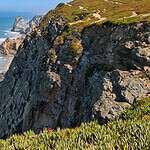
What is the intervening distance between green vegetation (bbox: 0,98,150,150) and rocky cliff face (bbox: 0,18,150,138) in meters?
17.3

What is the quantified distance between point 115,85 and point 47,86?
12.4 meters

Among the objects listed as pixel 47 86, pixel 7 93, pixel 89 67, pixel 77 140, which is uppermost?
pixel 77 140

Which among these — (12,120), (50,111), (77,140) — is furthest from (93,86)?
(77,140)

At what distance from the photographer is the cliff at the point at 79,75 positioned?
4262cm

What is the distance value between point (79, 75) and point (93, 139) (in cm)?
3007

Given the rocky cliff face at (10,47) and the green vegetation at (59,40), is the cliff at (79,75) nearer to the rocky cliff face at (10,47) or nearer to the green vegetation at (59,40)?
the green vegetation at (59,40)

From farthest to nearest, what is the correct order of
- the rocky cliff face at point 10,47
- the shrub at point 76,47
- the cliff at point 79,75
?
1. the rocky cliff face at point 10,47
2. the shrub at point 76,47
3. the cliff at point 79,75

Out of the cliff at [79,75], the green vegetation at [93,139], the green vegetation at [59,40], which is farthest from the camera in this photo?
the green vegetation at [59,40]

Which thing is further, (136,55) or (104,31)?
(104,31)

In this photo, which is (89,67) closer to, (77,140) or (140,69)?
(140,69)

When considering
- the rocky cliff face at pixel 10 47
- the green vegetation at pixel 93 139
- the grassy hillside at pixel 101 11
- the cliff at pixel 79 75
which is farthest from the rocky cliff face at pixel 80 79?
the rocky cliff face at pixel 10 47

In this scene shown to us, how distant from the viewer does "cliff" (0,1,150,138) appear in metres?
42.6

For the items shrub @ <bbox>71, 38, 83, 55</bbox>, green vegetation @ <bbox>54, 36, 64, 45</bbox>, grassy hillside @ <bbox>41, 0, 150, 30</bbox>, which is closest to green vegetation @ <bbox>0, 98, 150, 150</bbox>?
grassy hillside @ <bbox>41, 0, 150, 30</bbox>

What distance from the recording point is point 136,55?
146 feet
